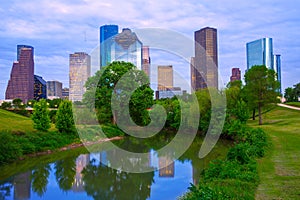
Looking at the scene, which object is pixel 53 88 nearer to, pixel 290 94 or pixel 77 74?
pixel 77 74

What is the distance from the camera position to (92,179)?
16.3 metres

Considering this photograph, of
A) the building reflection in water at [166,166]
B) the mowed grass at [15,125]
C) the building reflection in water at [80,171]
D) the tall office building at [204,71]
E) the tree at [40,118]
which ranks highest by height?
the tall office building at [204,71]

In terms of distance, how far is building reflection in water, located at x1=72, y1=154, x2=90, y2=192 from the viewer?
48.8 ft

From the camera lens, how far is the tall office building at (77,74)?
50.2 m

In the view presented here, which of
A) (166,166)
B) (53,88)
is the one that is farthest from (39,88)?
(166,166)

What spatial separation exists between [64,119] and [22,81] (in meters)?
116

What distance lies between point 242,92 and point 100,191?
31098mm

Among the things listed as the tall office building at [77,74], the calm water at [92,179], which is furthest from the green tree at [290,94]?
the calm water at [92,179]

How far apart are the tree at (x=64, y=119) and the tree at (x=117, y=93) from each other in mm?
7191

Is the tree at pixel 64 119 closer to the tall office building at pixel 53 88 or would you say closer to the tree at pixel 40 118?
the tree at pixel 40 118

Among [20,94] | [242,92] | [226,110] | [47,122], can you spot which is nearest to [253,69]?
[242,92]

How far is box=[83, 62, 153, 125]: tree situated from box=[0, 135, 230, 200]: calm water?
14.5m

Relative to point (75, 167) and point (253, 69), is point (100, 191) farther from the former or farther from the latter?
point (253, 69)

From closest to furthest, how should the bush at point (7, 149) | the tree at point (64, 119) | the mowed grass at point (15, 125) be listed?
the bush at point (7, 149) → the mowed grass at point (15, 125) → the tree at point (64, 119)
